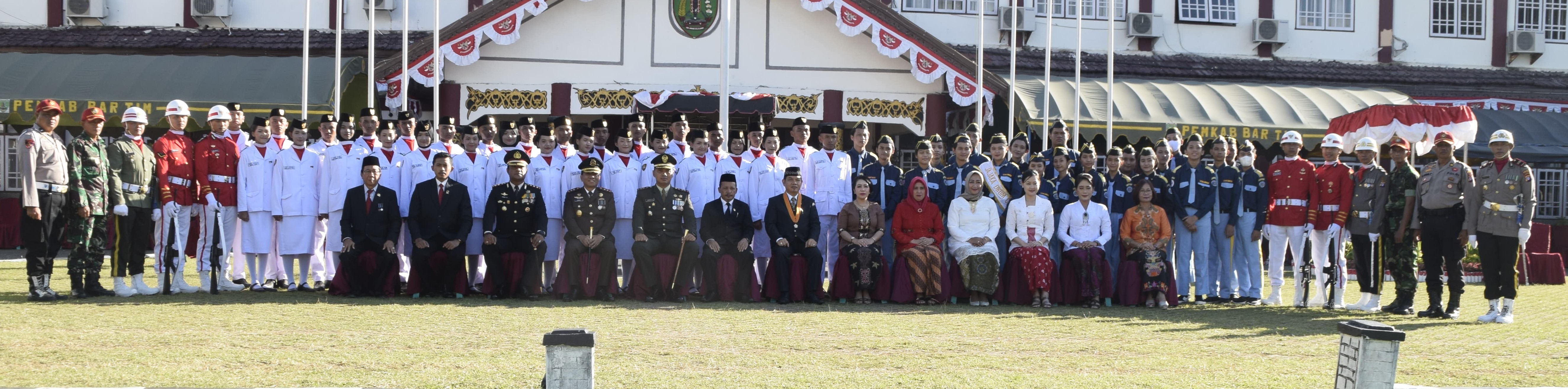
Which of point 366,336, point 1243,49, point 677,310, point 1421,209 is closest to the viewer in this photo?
point 366,336

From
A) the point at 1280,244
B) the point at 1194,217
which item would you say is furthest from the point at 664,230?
the point at 1280,244

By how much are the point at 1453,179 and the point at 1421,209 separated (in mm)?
359

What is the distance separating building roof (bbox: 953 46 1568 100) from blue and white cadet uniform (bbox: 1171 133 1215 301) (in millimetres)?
7539

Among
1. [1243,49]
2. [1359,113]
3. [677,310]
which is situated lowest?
[677,310]

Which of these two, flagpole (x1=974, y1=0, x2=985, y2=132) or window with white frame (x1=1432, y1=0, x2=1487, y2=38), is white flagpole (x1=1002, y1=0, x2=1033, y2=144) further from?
window with white frame (x1=1432, y1=0, x2=1487, y2=38)

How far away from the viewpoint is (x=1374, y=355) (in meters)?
5.38

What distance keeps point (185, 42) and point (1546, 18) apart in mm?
20574

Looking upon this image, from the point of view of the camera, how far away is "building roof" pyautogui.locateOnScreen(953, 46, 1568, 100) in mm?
19609

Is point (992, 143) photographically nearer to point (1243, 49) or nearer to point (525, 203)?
point (525, 203)

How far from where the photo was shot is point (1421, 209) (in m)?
10.5

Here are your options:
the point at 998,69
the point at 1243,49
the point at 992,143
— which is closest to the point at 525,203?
the point at 992,143

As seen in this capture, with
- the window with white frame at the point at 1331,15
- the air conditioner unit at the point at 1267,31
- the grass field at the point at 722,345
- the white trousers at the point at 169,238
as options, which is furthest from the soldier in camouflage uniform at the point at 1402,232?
the window with white frame at the point at 1331,15

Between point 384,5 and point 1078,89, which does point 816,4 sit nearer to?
point 1078,89

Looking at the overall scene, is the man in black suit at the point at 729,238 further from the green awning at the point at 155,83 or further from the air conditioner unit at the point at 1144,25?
the air conditioner unit at the point at 1144,25
